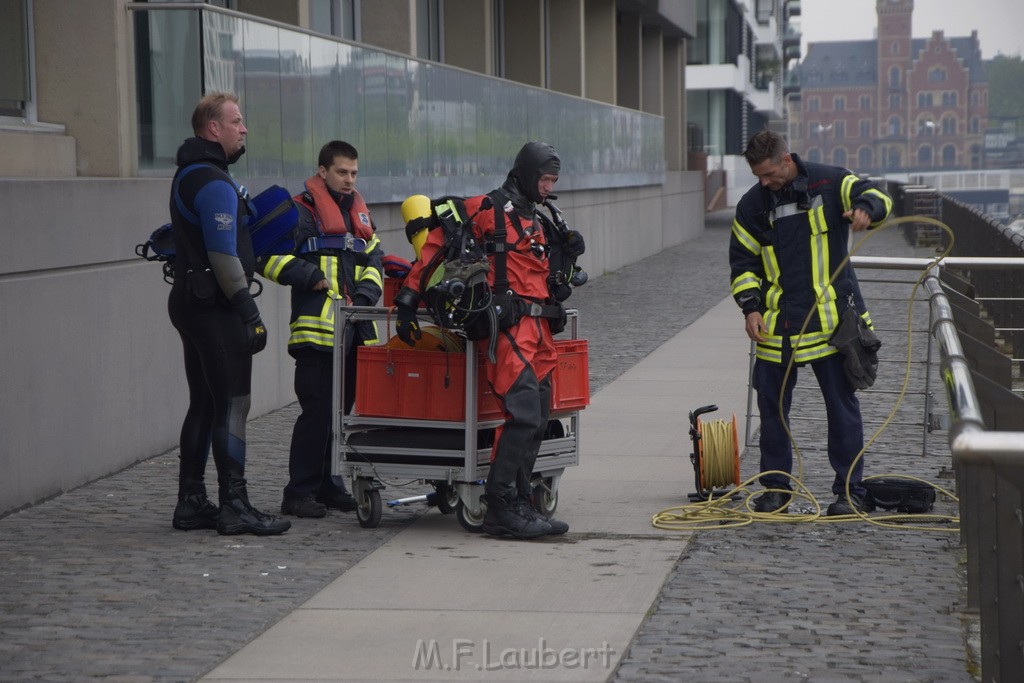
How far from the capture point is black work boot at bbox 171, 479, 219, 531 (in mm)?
7637

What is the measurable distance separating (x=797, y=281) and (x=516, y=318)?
149 cm

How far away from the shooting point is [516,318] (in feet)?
23.7

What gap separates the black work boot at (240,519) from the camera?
7469 mm

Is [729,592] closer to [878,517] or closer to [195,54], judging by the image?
[878,517]

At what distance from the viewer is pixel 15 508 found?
8211mm

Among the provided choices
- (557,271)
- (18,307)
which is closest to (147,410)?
(18,307)

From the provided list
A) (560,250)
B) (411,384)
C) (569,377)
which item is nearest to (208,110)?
(411,384)

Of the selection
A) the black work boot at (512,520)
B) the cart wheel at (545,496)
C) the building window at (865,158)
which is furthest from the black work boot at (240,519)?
the building window at (865,158)

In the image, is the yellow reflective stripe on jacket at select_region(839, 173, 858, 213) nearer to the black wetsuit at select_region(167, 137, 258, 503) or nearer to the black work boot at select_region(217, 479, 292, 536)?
the black wetsuit at select_region(167, 137, 258, 503)

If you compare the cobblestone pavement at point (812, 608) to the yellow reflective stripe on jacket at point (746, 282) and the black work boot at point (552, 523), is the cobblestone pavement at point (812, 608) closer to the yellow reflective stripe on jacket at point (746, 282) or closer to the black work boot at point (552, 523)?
the black work boot at point (552, 523)

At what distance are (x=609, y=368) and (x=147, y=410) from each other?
585 cm

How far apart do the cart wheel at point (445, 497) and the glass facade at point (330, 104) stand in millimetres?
3754

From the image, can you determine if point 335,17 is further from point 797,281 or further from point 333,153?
point 797,281

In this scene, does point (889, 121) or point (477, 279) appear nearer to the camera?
point (477, 279)
